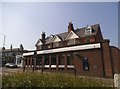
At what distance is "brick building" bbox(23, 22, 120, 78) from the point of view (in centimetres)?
2431

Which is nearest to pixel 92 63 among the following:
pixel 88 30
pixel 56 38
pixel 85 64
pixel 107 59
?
pixel 85 64

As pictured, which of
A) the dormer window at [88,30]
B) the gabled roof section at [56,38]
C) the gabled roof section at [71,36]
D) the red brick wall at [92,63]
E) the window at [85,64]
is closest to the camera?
the red brick wall at [92,63]

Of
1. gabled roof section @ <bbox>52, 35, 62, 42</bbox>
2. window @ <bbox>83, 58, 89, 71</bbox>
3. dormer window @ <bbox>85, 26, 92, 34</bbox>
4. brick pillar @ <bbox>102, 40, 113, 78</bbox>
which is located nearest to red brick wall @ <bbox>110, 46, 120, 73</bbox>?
brick pillar @ <bbox>102, 40, 113, 78</bbox>

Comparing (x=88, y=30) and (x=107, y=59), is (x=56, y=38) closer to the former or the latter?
(x=88, y=30)

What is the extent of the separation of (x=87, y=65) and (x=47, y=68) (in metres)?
11.5

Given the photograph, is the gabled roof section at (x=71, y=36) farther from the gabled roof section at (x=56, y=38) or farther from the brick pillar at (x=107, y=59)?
the brick pillar at (x=107, y=59)

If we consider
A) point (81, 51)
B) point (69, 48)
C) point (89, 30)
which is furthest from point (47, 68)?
point (89, 30)

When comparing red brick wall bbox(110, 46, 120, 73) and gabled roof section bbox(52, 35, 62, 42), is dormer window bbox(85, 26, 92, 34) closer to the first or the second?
gabled roof section bbox(52, 35, 62, 42)

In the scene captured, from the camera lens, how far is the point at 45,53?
36094 mm

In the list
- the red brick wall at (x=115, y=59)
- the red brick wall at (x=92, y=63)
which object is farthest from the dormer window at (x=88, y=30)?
the red brick wall at (x=115, y=59)

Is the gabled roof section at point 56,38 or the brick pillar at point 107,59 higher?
the gabled roof section at point 56,38

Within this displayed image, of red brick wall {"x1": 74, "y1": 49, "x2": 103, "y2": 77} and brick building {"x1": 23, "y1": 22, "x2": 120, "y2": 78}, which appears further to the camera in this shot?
red brick wall {"x1": 74, "y1": 49, "x2": 103, "y2": 77}

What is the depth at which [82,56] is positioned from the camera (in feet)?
91.1

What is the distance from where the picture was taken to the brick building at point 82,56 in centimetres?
2431
